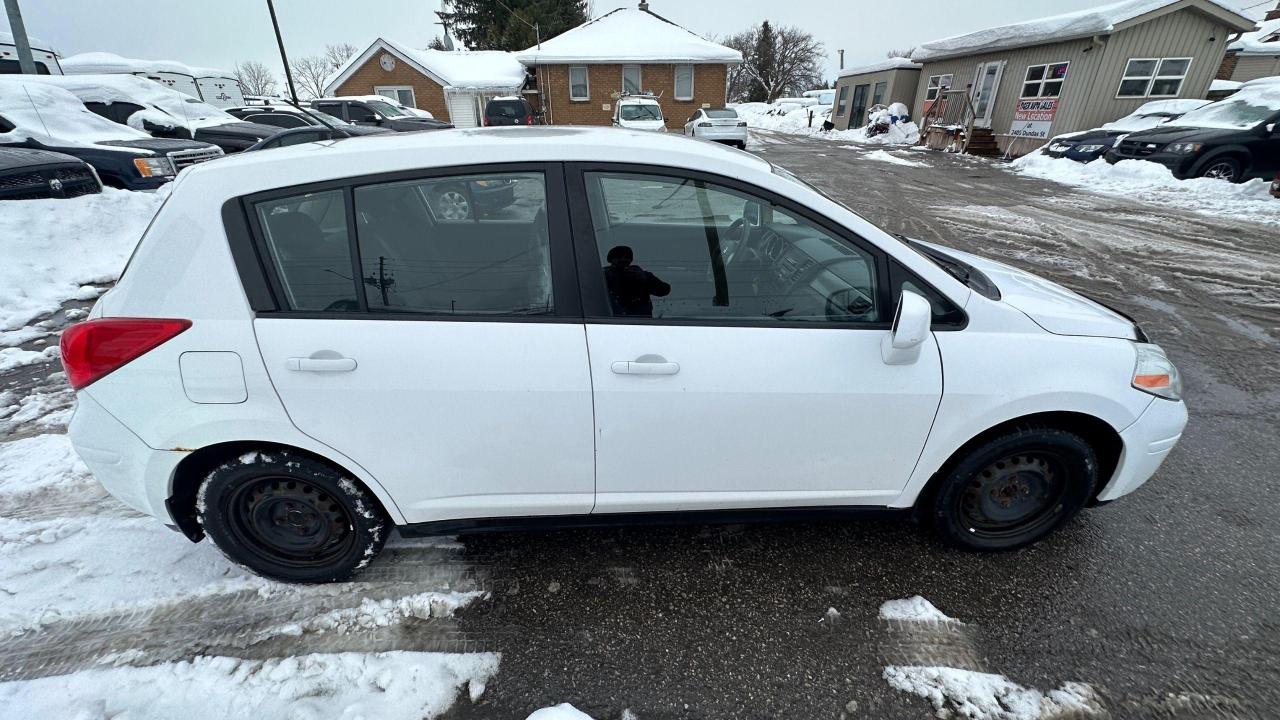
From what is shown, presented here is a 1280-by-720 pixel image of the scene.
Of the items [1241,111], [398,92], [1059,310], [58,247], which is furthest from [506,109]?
[1059,310]

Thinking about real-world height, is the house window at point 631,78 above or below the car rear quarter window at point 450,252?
above

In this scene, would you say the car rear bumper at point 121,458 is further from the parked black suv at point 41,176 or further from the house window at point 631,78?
the house window at point 631,78

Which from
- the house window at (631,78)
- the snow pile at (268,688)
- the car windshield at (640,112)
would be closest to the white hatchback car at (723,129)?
the car windshield at (640,112)

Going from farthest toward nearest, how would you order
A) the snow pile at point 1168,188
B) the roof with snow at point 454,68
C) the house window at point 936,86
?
the roof with snow at point 454,68 < the house window at point 936,86 < the snow pile at point 1168,188

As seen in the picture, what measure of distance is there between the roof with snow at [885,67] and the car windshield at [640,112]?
14.1 metres

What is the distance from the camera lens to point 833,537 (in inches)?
104


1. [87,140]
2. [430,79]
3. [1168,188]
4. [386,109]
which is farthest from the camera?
[430,79]

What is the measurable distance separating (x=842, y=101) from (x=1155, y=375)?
1364 inches

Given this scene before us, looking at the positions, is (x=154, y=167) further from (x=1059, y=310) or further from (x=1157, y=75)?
(x=1157, y=75)

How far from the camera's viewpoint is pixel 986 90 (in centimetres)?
2011

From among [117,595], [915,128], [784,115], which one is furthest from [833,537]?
[784,115]

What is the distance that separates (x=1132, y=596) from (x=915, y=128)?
26812 millimetres

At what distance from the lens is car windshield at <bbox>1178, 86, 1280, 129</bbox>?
1091 cm

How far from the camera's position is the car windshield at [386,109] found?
753 inches
